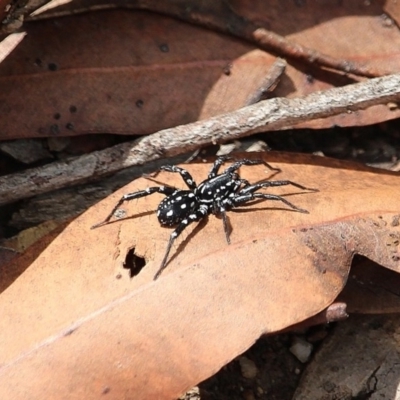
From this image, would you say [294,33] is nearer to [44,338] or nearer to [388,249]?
[388,249]

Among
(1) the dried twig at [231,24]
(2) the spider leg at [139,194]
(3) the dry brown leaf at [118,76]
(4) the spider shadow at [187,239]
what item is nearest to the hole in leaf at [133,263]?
(4) the spider shadow at [187,239]

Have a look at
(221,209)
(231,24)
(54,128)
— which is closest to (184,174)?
(221,209)

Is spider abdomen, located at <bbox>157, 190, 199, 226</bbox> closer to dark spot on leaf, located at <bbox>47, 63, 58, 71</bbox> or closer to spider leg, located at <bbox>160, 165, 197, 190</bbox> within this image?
spider leg, located at <bbox>160, 165, 197, 190</bbox>

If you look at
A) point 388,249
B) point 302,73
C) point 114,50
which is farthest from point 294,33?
point 388,249

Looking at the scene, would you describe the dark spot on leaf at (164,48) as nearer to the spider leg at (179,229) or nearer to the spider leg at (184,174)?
A: the spider leg at (184,174)

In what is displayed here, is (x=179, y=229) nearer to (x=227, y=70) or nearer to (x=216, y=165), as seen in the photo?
(x=216, y=165)

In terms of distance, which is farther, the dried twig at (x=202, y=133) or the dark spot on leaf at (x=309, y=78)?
the dark spot on leaf at (x=309, y=78)
